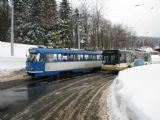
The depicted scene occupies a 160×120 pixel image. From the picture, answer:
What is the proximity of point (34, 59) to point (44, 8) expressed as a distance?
44.0 metres

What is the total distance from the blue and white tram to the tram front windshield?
6.70ft

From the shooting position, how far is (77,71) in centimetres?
3253

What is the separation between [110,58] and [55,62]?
27.5 ft

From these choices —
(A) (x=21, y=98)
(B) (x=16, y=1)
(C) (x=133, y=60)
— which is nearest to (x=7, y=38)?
(B) (x=16, y=1)

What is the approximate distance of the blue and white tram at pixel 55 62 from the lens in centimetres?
2594

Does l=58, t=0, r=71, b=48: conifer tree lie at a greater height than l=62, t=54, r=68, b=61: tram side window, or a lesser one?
greater

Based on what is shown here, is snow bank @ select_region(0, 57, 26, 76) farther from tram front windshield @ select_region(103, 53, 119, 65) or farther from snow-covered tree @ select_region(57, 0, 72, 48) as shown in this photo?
snow-covered tree @ select_region(57, 0, 72, 48)

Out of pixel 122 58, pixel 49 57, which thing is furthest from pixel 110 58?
pixel 49 57

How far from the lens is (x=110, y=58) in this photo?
3400cm

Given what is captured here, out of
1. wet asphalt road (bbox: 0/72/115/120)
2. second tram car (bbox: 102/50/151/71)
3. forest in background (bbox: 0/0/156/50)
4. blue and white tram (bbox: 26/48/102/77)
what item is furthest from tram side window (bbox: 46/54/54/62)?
forest in background (bbox: 0/0/156/50)

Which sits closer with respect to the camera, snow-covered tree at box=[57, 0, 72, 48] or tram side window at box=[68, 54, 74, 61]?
tram side window at box=[68, 54, 74, 61]

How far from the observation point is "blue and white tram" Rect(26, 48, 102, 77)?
2594 cm

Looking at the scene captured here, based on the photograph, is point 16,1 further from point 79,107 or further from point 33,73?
point 79,107

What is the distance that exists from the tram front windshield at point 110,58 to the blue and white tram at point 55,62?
2.04 meters
